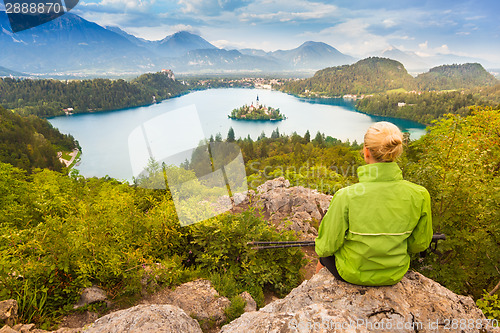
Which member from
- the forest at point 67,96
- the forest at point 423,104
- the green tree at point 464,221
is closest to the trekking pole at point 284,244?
the green tree at point 464,221

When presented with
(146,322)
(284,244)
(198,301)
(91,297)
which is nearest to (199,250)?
(198,301)

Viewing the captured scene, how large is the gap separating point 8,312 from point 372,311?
335 cm

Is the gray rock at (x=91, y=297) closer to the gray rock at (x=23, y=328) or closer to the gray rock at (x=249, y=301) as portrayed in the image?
the gray rock at (x=23, y=328)

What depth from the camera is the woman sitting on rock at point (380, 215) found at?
1.87 metres

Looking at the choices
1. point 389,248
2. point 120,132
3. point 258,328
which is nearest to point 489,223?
point 389,248

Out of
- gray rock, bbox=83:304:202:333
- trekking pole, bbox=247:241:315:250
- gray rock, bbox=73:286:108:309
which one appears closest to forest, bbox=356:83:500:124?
trekking pole, bbox=247:241:315:250

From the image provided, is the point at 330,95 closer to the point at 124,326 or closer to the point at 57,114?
the point at 57,114

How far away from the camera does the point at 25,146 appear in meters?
60.3

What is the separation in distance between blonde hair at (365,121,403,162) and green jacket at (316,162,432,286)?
0.07m

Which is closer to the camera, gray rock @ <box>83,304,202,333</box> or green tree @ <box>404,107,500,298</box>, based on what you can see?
gray rock @ <box>83,304,202,333</box>

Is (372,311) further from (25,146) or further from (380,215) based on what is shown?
(25,146)

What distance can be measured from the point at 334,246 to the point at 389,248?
403 mm

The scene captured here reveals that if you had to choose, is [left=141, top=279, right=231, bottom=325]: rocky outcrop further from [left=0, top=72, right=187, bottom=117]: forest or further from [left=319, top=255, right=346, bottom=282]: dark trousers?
[left=0, top=72, right=187, bottom=117]: forest

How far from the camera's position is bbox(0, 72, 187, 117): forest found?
11588 cm
